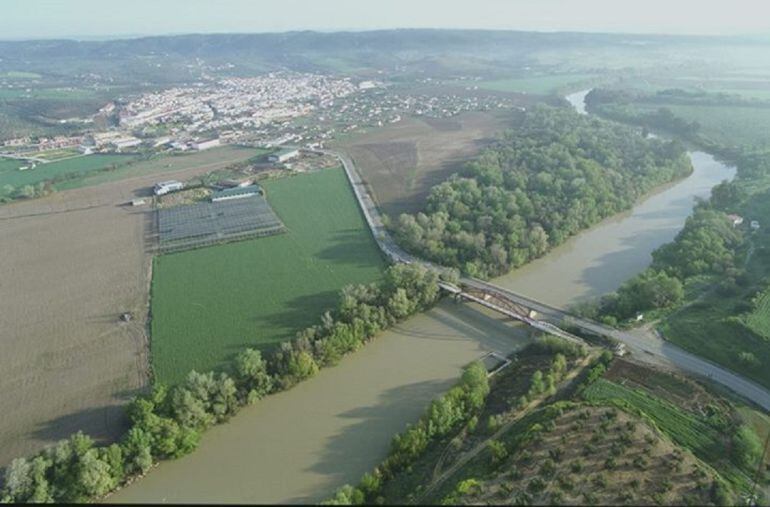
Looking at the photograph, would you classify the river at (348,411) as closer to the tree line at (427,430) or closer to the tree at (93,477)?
the tree at (93,477)

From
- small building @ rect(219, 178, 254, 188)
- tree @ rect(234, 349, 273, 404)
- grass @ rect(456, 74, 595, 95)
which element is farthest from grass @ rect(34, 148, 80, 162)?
grass @ rect(456, 74, 595, 95)

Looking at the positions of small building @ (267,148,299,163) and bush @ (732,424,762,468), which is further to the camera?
small building @ (267,148,299,163)

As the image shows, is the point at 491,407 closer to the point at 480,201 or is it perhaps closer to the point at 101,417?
the point at 101,417

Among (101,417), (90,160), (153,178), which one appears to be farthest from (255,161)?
(101,417)

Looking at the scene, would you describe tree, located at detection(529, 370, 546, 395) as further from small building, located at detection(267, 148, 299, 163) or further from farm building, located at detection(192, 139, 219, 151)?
farm building, located at detection(192, 139, 219, 151)

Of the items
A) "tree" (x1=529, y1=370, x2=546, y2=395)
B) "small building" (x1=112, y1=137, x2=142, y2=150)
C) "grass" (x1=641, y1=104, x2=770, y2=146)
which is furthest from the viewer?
"small building" (x1=112, y1=137, x2=142, y2=150)

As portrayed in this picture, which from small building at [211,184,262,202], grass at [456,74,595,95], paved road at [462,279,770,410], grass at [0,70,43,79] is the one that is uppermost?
grass at [0,70,43,79]
